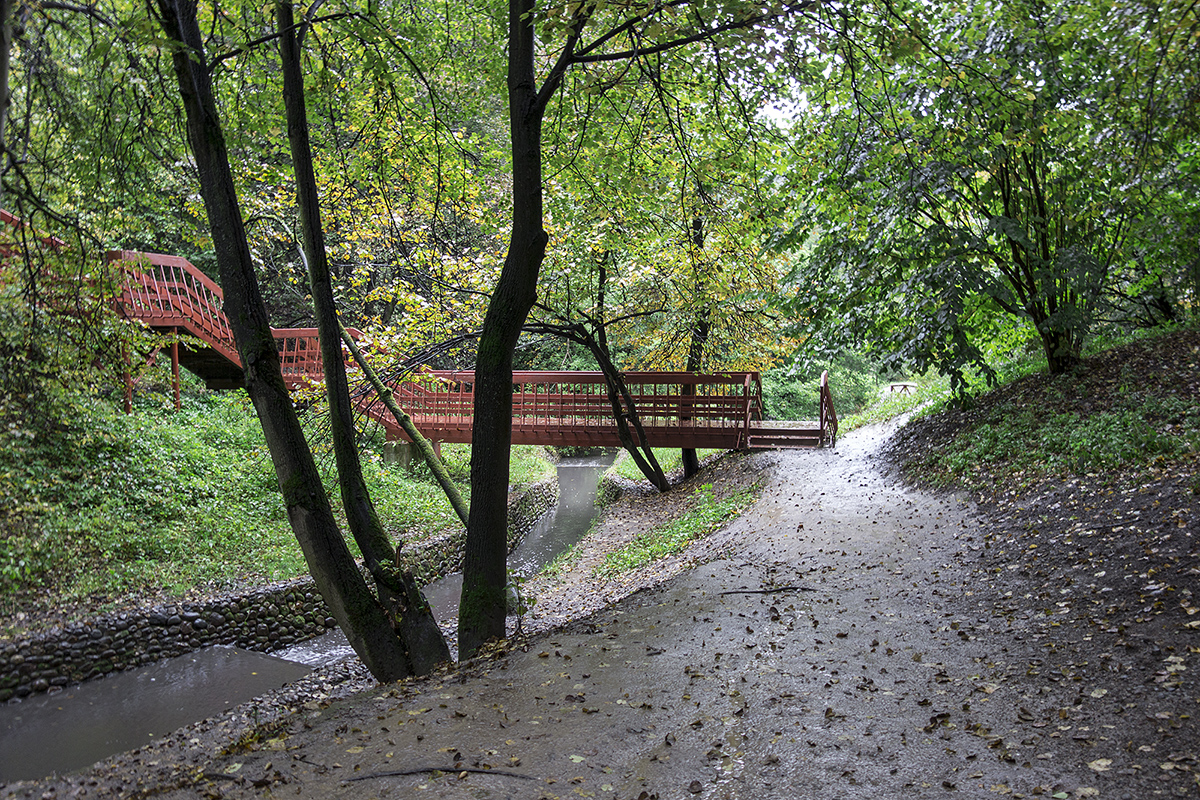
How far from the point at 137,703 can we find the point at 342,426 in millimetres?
4589

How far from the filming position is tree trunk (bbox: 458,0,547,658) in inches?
224

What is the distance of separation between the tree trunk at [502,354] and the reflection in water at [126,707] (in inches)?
155

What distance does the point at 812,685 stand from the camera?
4547 millimetres

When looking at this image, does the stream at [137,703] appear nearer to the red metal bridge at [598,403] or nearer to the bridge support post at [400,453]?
the red metal bridge at [598,403]

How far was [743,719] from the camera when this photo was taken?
13.6 ft

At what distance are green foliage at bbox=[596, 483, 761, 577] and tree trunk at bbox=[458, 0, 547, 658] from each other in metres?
4.30

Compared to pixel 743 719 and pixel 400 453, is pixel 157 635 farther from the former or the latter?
pixel 400 453

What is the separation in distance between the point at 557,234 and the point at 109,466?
26.2 ft

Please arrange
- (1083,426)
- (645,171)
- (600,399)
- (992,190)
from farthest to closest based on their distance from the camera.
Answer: (600,399) → (992,190) → (645,171) → (1083,426)

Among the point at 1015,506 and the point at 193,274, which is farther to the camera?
the point at 193,274

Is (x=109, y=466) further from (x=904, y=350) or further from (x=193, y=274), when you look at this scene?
(x=904, y=350)

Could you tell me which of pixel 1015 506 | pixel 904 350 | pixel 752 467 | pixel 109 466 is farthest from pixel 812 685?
pixel 109 466

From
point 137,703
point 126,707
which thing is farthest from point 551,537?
point 126,707

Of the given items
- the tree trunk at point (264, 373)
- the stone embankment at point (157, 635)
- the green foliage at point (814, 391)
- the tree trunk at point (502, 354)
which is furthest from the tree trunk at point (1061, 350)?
the green foliage at point (814, 391)
